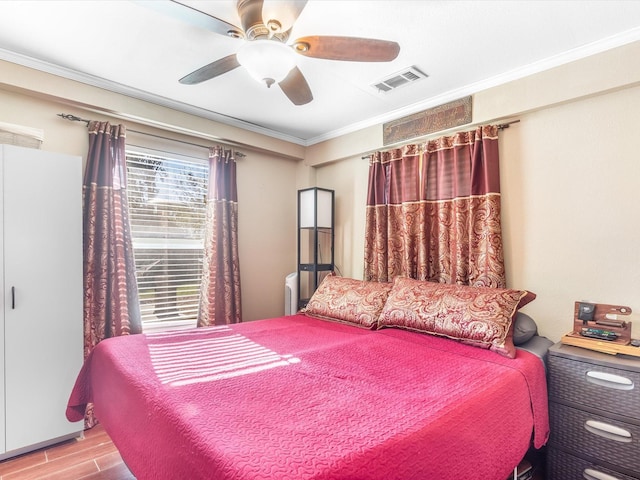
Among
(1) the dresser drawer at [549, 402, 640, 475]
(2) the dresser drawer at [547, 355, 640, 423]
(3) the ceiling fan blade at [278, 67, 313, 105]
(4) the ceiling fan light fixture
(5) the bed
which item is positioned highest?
(3) the ceiling fan blade at [278, 67, 313, 105]

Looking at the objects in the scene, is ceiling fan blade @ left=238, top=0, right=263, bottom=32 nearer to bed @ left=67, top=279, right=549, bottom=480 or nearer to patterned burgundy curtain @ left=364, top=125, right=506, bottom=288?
bed @ left=67, top=279, right=549, bottom=480

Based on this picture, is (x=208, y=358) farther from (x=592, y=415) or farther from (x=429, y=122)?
(x=429, y=122)

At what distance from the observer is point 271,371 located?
1.58m

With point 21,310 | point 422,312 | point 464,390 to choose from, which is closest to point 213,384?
point 464,390

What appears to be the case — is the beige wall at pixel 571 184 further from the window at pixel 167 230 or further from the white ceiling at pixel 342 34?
the window at pixel 167 230

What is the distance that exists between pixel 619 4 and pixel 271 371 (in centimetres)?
245

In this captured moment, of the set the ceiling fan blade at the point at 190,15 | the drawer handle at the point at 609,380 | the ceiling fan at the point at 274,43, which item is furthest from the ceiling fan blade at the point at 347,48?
the drawer handle at the point at 609,380

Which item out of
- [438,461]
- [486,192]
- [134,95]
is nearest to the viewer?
[438,461]

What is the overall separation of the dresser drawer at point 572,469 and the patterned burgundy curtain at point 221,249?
2541 mm

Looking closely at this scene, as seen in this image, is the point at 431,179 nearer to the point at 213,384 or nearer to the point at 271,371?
the point at 271,371

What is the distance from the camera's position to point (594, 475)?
165 cm

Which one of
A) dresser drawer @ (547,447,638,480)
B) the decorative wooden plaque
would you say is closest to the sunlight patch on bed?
dresser drawer @ (547,447,638,480)

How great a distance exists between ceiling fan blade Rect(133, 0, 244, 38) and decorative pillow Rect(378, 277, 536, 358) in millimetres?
1872

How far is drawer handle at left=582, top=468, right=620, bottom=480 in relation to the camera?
5.28 ft
